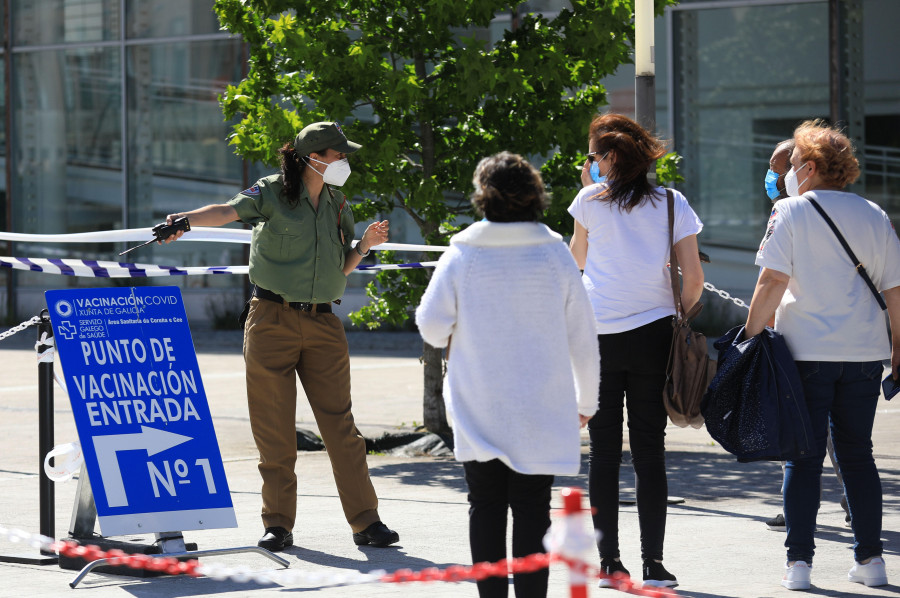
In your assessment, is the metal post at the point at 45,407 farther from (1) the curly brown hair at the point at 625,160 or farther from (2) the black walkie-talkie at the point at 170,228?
(1) the curly brown hair at the point at 625,160

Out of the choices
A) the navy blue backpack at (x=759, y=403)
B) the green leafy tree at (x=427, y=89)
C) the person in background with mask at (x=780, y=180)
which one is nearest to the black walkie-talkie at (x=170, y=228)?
the navy blue backpack at (x=759, y=403)

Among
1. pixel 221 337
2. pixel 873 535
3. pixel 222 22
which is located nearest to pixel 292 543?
pixel 873 535

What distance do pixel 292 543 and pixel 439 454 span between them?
3.17 m

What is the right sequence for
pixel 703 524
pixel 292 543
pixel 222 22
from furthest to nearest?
pixel 222 22 < pixel 703 524 < pixel 292 543

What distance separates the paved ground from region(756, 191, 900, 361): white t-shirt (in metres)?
0.98

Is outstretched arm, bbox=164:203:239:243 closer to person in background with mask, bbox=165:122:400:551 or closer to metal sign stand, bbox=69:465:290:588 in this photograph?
person in background with mask, bbox=165:122:400:551

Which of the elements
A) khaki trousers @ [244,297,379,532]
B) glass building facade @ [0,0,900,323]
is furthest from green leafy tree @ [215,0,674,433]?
glass building facade @ [0,0,900,323]

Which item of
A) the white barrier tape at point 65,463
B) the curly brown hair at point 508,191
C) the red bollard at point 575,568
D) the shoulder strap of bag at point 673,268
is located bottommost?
the white barrier tape at point 65,463

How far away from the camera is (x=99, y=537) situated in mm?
6262

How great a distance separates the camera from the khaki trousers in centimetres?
647

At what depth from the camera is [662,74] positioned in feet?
64.0

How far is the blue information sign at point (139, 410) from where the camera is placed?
5.98m

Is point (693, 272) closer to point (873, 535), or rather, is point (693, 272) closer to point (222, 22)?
point (873, 535)

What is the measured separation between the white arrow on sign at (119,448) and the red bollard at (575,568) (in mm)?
2952
